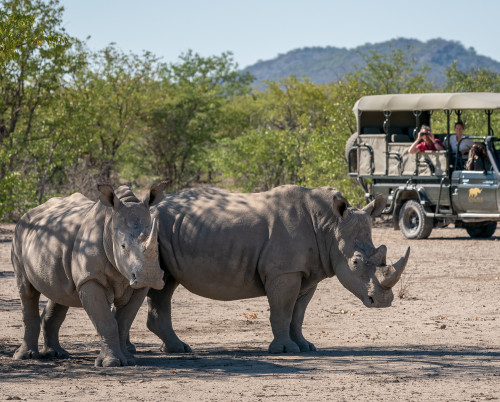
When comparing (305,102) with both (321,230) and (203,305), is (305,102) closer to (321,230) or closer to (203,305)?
(203,305)

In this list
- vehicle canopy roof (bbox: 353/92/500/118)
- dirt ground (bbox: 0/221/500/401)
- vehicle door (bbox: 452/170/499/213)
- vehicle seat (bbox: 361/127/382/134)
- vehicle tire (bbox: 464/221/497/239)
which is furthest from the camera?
vehicle seat (bbox: 361/127/382/134)

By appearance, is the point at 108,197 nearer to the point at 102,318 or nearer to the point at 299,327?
the point at 102,318

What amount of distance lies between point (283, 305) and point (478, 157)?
11611 mm

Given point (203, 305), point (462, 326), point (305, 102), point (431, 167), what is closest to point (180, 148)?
point (305, 102)

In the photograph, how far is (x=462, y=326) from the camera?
11391mm

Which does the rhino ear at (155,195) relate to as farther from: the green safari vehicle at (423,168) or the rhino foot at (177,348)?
the green safari vehicle at (423,168)

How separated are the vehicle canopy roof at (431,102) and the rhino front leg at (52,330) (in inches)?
499

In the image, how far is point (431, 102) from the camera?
2117 cm

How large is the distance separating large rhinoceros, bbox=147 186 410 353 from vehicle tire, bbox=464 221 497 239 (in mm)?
12310

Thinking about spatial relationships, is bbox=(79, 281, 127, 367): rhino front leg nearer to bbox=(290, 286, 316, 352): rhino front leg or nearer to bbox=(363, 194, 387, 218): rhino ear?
bbox=(290, 286, 316, 352): rhino front leg

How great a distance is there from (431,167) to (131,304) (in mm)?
12600

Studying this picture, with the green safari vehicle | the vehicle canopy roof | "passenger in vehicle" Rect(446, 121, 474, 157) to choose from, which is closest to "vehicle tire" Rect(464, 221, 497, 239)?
the green safari vehicle

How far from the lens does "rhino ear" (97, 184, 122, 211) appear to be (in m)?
8.65

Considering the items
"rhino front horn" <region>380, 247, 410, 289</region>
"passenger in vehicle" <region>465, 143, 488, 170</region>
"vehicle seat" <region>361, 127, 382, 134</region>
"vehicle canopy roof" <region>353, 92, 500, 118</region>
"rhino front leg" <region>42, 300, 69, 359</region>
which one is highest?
"vehicle canopy roof" <region>353, 92, 500, 118</region>
